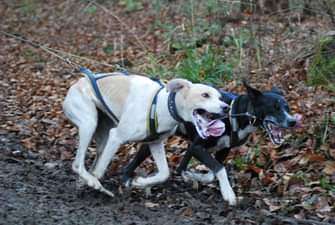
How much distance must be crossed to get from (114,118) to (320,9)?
389 cm

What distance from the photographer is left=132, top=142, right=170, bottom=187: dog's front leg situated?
20.3ft

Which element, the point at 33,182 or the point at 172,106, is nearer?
the point at 172,106

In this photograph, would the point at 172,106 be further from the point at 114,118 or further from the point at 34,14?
the point at 34,14

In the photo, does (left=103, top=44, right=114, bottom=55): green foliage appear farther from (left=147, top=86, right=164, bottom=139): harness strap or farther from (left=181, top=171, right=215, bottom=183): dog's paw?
(left=147, top=86, right=164, bottom=139): harness strap

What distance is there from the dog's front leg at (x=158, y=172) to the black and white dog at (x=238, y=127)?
0.24 metres

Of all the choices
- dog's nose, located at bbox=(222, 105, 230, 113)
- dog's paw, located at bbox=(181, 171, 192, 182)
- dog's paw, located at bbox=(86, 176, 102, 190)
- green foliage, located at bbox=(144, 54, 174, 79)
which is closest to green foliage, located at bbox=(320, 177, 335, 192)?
dog's nose, located at bbox=(222, 105, 230, 113)

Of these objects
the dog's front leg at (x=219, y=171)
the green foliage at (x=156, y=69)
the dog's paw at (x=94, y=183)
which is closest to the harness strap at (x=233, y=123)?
the dog's front leg at (x=219, y=171)

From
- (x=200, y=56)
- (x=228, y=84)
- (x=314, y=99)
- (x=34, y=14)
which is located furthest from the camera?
(x=34, y=14)

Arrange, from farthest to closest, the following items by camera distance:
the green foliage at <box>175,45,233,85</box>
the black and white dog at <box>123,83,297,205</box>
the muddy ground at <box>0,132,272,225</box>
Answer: the green foliage at <box>175,45,233,85</box> < the black and white dog at <box>123,83,297,205</box> < the muddy ground at <box>0,132,272,225</box>

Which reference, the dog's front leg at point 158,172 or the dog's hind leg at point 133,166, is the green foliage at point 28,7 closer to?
the dog's hind leg at point 133,166

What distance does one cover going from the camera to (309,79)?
8.70 metres

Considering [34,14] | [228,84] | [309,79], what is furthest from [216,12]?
[34,14]

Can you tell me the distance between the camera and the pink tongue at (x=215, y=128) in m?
5.96

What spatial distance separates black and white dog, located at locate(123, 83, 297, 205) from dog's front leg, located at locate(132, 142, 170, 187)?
24 cm
